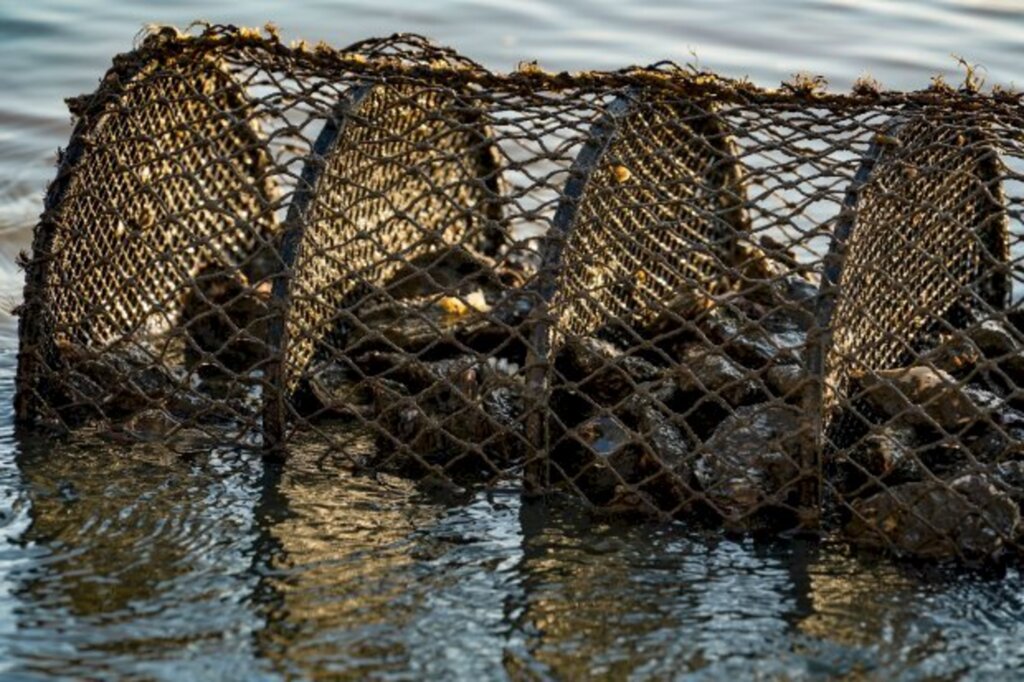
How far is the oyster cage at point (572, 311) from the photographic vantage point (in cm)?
494

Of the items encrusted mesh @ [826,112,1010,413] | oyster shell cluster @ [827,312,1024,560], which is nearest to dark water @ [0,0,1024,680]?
oyster shell cluster @ [827,312,1024,560]

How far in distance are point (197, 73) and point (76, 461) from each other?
3.75ft

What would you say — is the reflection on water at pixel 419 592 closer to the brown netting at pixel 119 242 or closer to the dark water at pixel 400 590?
the dark water at pixel 400 590

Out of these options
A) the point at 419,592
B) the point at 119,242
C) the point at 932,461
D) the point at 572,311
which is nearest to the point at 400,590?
the point at 419,592

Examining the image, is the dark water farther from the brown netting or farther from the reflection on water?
the brown netting

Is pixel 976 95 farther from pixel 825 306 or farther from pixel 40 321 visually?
pixel 40 321

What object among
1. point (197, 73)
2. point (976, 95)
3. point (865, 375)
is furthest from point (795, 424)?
point (197, 73)

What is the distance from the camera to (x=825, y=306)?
4.83 metres

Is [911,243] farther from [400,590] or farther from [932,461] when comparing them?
[400,590]

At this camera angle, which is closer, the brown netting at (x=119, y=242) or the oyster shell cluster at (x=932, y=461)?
the oyster shell cluster at (x=932, y=461)

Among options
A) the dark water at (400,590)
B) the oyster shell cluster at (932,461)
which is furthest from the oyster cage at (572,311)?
the dark water at (400,590)

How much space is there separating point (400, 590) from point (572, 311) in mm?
1220

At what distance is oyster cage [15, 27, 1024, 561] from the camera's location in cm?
494

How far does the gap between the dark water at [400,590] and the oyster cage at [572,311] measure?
157mm
